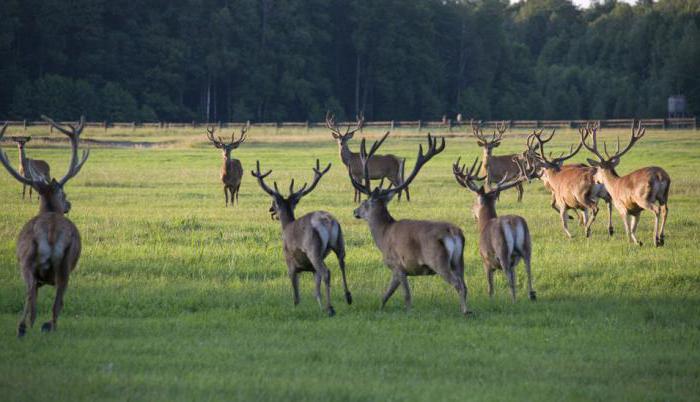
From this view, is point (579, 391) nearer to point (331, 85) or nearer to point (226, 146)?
point (226, 146)

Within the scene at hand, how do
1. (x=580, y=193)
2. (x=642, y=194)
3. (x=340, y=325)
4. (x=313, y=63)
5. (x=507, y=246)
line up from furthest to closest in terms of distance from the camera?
(x=313, y=63)
(x=580, y=193)
(x=642, y=194)
(x=507, y=246)
(x=340, y=325)

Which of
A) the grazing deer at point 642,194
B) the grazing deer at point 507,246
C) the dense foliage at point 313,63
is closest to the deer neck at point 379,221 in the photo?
the grazing deer at point 507,246

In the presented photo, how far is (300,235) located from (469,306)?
6.36ft

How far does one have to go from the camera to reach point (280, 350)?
29.7 feet

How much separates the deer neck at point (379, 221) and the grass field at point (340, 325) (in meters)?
0.68

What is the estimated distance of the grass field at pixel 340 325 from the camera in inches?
311

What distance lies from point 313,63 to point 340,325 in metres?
80.2

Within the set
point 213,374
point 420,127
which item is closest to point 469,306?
point 213,374

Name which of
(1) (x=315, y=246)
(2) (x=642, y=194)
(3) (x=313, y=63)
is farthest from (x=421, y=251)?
(3) (x=313, y=63)

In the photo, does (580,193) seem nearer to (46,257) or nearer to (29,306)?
(46,257)

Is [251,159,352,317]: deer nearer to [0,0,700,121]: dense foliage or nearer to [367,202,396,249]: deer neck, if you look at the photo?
[367,202,396,249]: deer neck

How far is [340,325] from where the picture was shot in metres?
10.2

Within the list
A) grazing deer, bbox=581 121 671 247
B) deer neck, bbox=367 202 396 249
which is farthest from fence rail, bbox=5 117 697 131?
deer neck, bbox=367 202 396 249

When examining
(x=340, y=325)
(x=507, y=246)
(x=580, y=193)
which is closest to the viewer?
(x=340, y=325)
